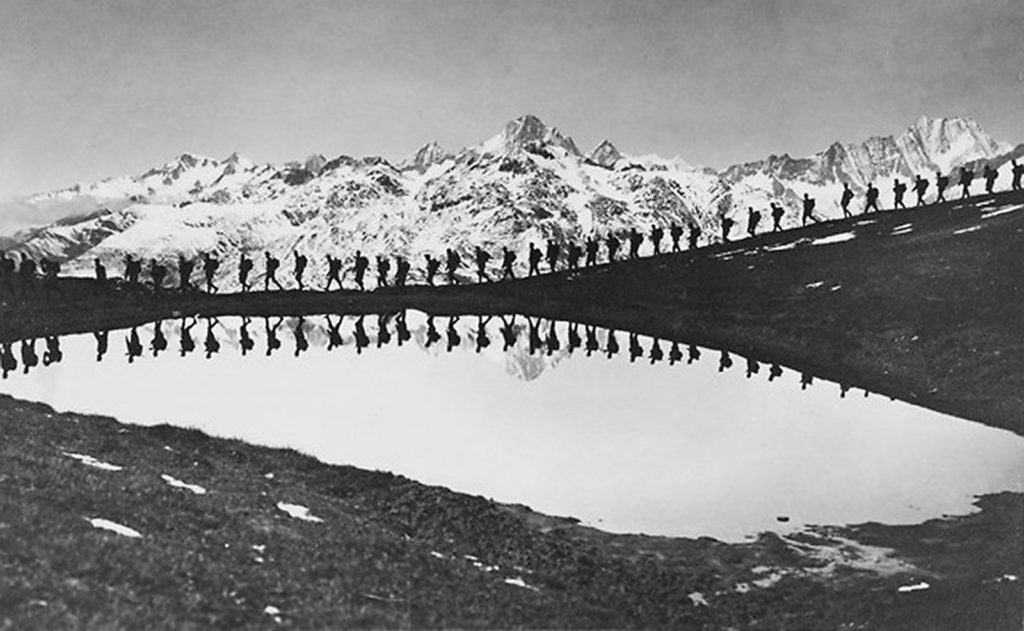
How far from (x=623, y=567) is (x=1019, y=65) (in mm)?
29152

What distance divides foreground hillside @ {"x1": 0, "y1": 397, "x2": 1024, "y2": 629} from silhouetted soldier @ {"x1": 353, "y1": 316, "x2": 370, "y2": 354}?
25826mm

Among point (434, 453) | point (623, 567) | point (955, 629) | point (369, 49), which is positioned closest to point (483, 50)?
point (369, 49)

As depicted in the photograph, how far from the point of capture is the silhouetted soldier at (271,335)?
49.9 metres

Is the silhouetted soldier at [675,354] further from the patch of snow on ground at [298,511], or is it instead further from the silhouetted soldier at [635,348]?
the patch of snow on ground at [298,511]

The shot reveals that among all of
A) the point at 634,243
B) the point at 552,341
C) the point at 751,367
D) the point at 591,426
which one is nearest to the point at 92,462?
the point at 591,426

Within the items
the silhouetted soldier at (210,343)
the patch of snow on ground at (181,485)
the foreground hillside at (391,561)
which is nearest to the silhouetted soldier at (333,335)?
the silhouetted soldier at (210,343)

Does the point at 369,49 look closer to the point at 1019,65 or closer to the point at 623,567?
the point at 623,567

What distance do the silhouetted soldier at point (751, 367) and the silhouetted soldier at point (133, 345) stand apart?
32356 millimetres

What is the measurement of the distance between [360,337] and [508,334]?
A: 33.0ft

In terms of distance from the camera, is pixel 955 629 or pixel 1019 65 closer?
pixel 955 629

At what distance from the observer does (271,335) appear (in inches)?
2176

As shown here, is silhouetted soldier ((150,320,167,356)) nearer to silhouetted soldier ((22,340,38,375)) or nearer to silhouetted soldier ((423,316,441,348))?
silhouetted soldier ((22,340,38,375))

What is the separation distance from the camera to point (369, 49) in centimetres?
3312

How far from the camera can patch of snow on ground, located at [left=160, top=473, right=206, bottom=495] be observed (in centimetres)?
2122
